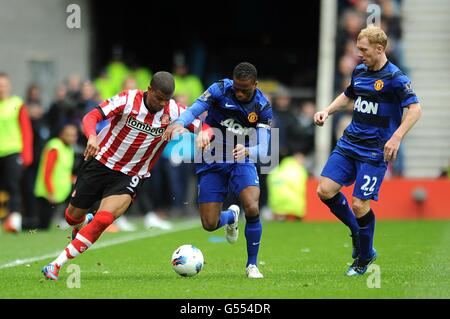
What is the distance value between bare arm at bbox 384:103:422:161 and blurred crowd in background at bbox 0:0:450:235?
7.39 metres

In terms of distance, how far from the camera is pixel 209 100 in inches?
380

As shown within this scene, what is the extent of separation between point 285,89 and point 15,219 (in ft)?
31.7

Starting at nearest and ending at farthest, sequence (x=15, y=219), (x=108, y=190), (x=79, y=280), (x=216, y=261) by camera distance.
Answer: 1. (x=79, y=280)
2. (x=108, y=190)
3. (x=216, y=261)
4. (x=15, y=219)

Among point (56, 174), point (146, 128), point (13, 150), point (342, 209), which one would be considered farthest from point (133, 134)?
point (56, 174)

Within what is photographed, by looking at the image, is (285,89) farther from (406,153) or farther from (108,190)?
(108,190)

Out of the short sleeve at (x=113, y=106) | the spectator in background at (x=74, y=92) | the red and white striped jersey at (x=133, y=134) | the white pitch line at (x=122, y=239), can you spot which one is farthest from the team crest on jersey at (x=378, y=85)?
the spectator in background at (x=74, y=92)

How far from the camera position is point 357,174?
944 centimetres

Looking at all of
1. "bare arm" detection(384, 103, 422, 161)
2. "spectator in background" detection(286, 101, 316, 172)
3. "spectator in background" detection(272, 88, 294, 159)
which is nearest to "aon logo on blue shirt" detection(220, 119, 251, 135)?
"bare arm" detection(384, 103, 422, 161)

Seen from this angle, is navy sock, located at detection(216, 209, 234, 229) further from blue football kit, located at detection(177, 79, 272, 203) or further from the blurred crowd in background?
the blurred crowd in background

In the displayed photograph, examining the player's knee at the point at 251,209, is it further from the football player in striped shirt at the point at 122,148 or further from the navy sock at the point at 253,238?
the football player in striped shirt at the point at 122,148

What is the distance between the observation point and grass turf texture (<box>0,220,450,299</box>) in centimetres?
815

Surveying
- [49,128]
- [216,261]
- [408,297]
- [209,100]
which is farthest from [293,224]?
[408,297]

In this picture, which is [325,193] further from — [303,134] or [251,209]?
[303,134]

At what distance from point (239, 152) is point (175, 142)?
905cm
